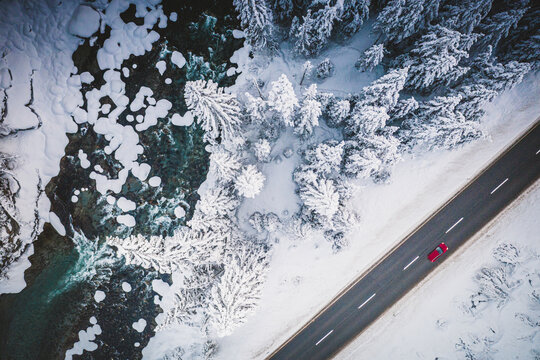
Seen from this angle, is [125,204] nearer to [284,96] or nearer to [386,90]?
[284,96]

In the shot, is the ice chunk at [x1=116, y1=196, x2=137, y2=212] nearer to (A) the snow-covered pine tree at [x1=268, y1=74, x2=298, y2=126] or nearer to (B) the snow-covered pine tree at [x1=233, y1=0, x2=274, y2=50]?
(A) the snow-covered pine tree at [x1=268, y1=74, x2=298, y2=126]

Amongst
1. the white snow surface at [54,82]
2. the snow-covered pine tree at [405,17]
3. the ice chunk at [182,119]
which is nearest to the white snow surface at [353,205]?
the snow-covered pine tree at [405,17]

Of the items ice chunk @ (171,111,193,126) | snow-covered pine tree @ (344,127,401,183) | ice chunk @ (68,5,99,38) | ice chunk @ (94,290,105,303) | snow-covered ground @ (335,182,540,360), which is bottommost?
snow-covered ground @ (335,182,540,360)

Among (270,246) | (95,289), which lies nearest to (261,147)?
(270,246)

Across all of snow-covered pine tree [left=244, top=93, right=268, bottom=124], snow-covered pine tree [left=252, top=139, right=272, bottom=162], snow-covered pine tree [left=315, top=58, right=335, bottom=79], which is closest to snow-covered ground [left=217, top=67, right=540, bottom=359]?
snow-covered pine tree [left=252, top=139, right=272, bottom=162]

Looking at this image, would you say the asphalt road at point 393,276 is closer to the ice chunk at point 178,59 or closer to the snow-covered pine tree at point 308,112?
the snow-covered pine tree at point 308,112

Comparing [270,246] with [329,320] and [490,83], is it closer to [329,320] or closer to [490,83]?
[329,320]
